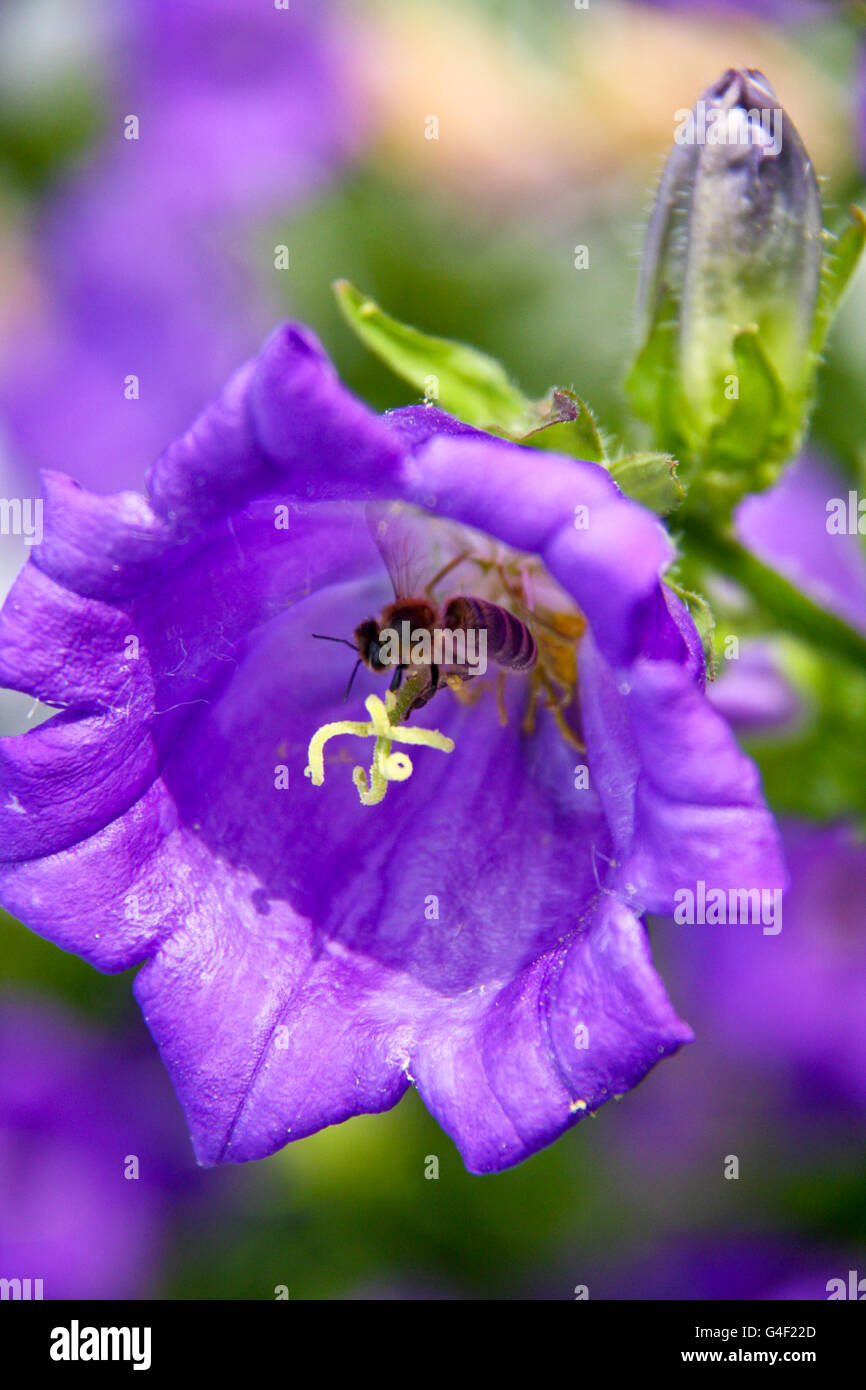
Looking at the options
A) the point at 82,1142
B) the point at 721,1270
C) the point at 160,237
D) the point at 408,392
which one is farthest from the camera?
the point at 160,237

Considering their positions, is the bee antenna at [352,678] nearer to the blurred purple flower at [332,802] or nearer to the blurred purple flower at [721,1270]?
the blurred purple flower at [332,802]

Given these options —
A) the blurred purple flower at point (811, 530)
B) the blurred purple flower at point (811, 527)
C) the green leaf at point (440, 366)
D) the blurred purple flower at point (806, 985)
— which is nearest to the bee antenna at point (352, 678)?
the green leaf at point (440, 366)

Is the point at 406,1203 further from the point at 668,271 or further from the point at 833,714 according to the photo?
the point at 668,271

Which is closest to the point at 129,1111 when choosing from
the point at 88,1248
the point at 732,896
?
the point at 88,1248

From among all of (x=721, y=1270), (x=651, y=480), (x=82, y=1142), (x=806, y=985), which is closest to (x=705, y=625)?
(x=651, y=480)

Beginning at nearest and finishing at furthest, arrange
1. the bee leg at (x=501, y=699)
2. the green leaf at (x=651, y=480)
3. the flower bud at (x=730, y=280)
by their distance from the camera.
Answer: the green leaf at (x=651, y=480), the flower bud at (x=730, y=280), the bee leg at (x=501, y=699)

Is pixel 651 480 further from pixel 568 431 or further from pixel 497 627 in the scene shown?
pixel 497 627

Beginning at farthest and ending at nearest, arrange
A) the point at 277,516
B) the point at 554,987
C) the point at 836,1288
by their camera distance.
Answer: the point at 836,1288 → the point at 277,516 → the point at 554,987
